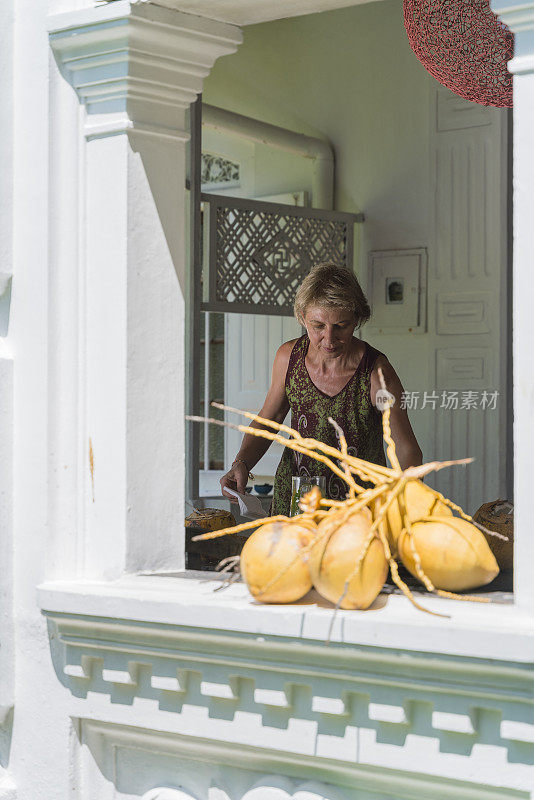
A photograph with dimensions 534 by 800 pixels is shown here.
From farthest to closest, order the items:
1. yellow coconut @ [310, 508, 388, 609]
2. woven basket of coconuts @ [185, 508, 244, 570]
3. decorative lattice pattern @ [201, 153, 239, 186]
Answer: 1. decorative lattice pattern @ [201, 153, 239, 186]
2. woven basket of coconuts @ [185, 508, 244, 570]
3. yellow coconut @ [310, 508, 388, 609]

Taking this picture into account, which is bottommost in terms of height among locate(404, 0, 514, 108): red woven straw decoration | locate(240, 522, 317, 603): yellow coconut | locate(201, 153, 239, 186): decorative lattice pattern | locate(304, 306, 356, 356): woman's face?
locate(240, 522, 317, 603): yellow coconut

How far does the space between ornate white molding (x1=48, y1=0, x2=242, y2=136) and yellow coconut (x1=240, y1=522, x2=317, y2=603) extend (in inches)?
35.6

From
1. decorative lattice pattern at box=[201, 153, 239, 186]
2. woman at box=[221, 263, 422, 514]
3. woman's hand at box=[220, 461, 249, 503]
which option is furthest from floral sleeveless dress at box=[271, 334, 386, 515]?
decorative lattice pattern at box=[201, 153, 239, 186]

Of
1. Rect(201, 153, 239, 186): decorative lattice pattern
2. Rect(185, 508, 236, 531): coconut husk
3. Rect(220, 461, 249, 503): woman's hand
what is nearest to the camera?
Rect(185, 508, 236, 531): coconut husk

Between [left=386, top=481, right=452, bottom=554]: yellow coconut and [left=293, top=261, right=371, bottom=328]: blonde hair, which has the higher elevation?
[left=293, top=261, right=371, bottom=328]: blonde hair

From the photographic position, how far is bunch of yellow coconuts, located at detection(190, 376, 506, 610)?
1.88 meters

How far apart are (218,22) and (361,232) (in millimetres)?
3813

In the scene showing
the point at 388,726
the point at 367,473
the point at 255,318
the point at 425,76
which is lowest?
the point at 388,726

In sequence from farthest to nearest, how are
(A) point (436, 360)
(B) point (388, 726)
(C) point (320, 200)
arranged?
(C) point (320, 200) < (A) point (436, 360) < (B) point (388, 726)

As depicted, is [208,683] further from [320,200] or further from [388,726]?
[320,200]

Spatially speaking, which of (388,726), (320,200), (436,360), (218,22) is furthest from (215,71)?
(388,726)

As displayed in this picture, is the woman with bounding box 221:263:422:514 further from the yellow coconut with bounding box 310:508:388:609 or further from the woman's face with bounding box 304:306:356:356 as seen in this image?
the yellow coconut with bounding box 310:508:388:609

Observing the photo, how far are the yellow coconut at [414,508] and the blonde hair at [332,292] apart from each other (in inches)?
63.4

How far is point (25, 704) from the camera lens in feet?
7.77
